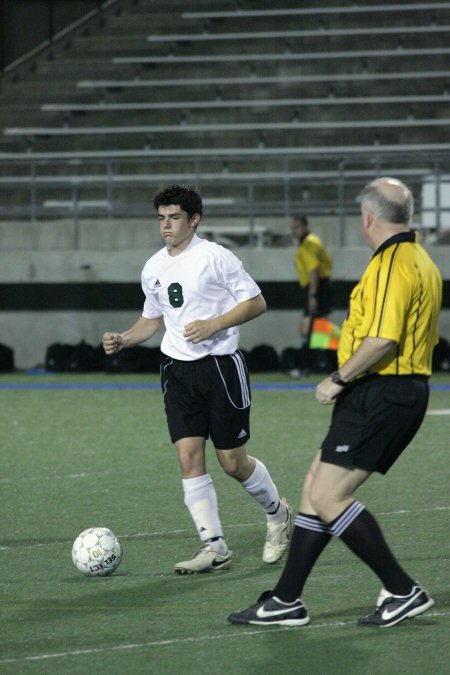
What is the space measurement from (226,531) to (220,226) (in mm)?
13113

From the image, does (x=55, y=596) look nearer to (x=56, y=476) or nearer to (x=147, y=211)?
(x=56, y=476)

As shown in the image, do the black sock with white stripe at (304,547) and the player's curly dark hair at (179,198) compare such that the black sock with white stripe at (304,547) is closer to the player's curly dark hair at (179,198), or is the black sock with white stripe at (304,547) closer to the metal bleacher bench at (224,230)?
the player's curly dark hair at (179,198)

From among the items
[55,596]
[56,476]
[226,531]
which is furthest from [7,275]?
[55,596]

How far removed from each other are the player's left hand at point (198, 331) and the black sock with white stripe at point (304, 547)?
130 centimetres

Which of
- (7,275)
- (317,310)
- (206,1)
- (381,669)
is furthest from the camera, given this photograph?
(206,1)

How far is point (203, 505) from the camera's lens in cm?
655

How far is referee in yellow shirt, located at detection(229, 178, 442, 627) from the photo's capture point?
501 cm

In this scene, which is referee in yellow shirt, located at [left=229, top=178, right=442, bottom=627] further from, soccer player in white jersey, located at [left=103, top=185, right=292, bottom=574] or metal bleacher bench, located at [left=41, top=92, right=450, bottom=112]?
metal bleacher bench, located at [left=41, top=92, right=450, bottom=112]

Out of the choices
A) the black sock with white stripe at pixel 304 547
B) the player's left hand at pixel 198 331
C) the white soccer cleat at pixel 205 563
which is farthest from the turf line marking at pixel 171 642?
the player's left hand at pixel 198 331

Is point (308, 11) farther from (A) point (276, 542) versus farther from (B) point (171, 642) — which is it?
(B) point (171, 642)

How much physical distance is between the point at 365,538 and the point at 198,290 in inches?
74.3

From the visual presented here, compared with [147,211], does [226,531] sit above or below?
below

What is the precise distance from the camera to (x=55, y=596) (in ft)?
19.6

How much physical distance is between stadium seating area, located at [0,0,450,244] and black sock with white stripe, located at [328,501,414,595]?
15571 millimetres
